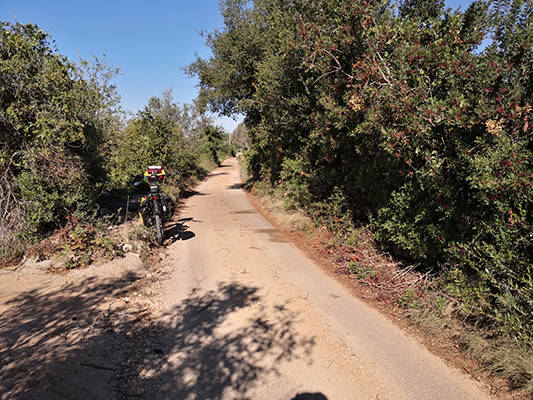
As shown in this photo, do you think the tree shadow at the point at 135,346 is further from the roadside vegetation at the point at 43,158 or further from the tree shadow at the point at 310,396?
the roadside vegetation at the point at 43,158

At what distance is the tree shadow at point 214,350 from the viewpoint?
3.18m

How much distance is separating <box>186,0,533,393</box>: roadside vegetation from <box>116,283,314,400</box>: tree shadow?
1943 millimetres

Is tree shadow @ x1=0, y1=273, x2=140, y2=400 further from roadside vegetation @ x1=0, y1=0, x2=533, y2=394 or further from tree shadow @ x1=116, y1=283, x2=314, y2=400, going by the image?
roadside vegetation @ x1=0, y1=0, x2=533, y2=394

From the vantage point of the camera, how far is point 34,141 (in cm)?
620

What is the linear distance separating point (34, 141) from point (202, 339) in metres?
5.12

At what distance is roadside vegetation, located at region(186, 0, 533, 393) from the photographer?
3381mm

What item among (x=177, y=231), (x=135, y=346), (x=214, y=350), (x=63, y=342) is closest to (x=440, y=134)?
(x=214, y=350)

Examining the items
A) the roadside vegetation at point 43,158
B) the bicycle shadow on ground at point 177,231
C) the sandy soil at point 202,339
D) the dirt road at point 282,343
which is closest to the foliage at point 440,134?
the dirt road at point 282,343

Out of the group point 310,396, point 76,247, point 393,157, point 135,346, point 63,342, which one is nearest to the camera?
point 310,396

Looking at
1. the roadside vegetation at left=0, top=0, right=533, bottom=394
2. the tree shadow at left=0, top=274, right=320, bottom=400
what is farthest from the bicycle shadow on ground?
the tree shadow at left=0, top=274, right=320, bottom=400

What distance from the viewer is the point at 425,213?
4727 millimetres

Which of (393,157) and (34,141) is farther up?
(34,141)

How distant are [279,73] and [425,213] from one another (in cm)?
818

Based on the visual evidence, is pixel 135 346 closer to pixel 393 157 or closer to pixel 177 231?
pixel 393 157
